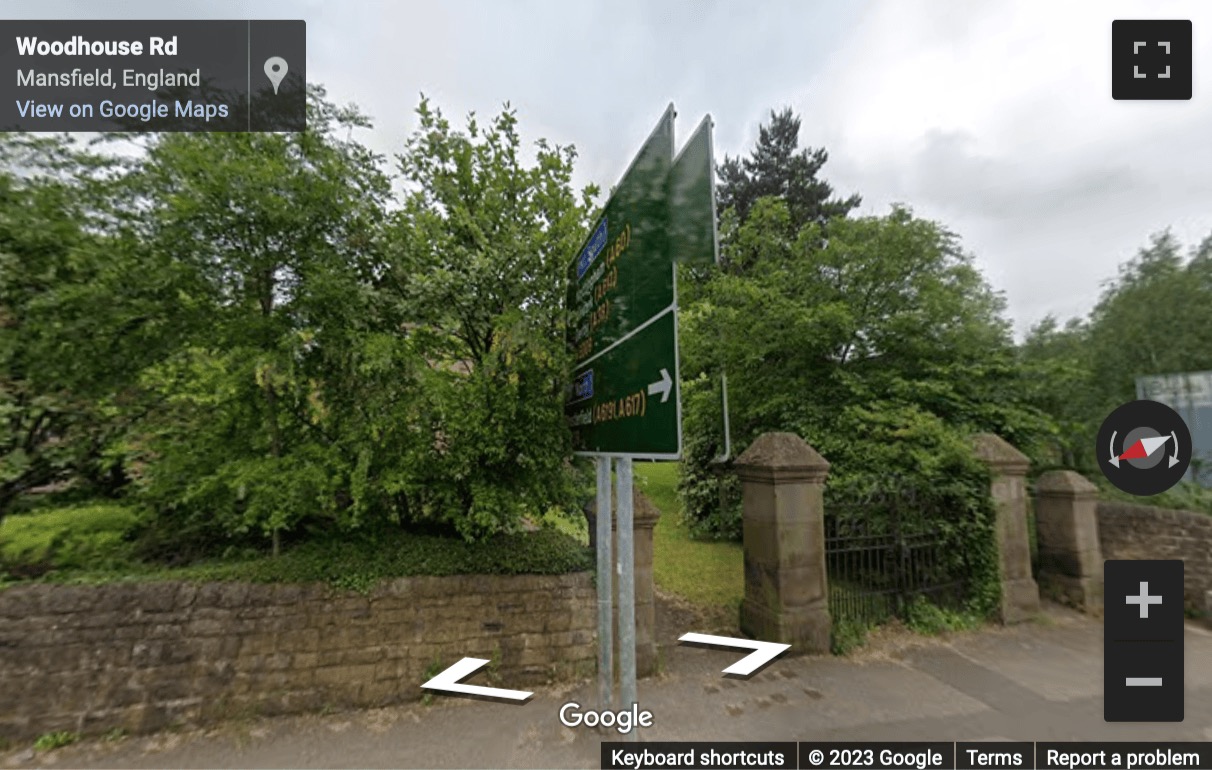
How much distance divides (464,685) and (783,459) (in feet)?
13.0

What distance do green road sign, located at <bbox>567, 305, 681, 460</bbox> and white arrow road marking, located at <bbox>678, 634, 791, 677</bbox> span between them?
2.98 metres

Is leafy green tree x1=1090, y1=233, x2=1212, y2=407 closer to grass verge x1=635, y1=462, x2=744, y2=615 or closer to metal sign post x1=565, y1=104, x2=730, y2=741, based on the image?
grass verge x1=635, y1=462, x2=744, y2=615

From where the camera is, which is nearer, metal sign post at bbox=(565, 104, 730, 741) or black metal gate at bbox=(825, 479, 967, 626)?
metal sign post at bbox=(565, 104, 730, 741)

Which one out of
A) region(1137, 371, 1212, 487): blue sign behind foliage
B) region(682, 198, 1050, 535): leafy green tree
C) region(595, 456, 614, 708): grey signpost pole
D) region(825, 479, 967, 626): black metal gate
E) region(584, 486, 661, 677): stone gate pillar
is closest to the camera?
region(595, 456, 614, 708): grey signpost pole

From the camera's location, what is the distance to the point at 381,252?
14.9 feet

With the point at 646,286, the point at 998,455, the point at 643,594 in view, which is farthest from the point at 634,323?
the point at 998,455

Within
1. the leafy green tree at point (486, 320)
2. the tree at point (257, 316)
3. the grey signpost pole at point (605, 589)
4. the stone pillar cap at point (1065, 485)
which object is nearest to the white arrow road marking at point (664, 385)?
the grey signpost pole at point (605, 589)

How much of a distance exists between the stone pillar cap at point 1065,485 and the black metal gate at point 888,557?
6.89 ft

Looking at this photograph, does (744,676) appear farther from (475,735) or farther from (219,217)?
(219,217)

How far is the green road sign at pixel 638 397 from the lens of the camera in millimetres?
2236

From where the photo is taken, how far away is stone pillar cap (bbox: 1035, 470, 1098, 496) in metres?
7.20

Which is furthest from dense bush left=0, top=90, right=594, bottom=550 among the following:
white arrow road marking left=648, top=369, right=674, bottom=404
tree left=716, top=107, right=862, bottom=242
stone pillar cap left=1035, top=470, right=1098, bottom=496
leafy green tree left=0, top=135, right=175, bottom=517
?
tree left=716, top=107, right=862, bottom=242

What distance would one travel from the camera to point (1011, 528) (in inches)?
263

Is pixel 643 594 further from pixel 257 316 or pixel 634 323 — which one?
pixel 257 316
